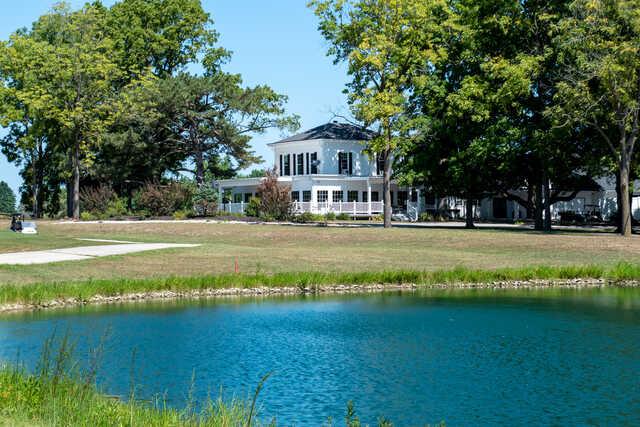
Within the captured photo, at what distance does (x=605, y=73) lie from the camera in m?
46.1

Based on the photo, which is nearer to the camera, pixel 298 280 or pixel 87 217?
pixel 298 280

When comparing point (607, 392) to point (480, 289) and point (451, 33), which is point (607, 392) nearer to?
point (480, 289)

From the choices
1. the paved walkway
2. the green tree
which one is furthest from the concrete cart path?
the green tree

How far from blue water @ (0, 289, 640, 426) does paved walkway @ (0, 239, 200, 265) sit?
957 cm

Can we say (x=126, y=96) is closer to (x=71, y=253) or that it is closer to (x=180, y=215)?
(x=180, y=215)

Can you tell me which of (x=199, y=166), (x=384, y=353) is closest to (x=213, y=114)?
(x=199, y=166)

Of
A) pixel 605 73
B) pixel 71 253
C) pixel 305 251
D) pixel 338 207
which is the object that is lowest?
pixel 305 251

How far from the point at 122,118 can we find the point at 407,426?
201 ft

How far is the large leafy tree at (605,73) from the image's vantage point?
46500 mm

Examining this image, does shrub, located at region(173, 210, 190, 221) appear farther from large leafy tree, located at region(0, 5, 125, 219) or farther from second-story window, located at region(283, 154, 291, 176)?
second-story window, located at region(283, 154, 291, 176)

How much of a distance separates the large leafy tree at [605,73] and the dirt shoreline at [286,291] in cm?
1727

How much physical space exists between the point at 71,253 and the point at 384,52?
27939mm

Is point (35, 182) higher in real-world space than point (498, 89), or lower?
lower

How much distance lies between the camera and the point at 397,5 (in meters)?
57.4
